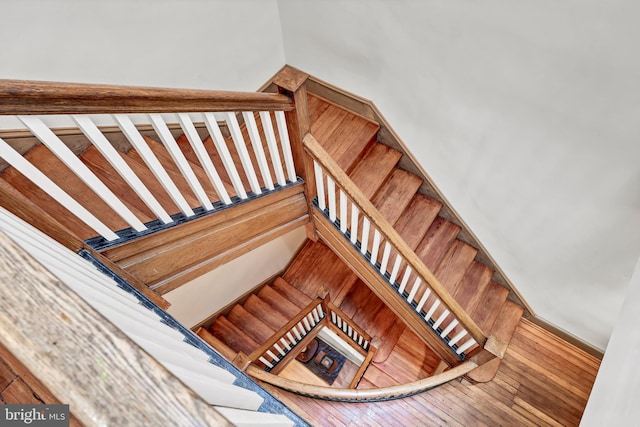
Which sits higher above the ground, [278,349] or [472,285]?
[472,285]

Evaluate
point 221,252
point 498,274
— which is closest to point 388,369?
point 498,274

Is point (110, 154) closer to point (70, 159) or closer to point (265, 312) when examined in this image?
point (70, 159)

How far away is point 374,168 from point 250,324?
6.78ft

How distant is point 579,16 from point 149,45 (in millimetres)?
2281

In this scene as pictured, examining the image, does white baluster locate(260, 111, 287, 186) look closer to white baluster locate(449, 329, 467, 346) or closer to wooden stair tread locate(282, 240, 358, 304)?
white baluster locate(449, 329, 467, 346)

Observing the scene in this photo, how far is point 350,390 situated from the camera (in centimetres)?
248

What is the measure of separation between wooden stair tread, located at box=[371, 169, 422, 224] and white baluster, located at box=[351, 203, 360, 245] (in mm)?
694

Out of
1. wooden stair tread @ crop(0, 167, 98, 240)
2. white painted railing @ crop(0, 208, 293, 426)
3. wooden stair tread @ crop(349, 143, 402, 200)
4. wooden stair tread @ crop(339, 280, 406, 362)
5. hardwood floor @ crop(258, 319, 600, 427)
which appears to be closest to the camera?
white painted railing @ crop(0, 208, 293, 426)

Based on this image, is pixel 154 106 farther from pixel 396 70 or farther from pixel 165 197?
pixel 396 70

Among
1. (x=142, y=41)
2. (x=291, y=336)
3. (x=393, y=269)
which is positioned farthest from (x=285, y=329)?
(x=142, y=41)

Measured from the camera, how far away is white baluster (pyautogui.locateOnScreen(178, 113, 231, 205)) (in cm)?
140

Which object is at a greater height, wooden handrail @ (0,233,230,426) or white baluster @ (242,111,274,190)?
white baluster @ (242,111,274,190)

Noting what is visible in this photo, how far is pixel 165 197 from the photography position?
77.0 inches

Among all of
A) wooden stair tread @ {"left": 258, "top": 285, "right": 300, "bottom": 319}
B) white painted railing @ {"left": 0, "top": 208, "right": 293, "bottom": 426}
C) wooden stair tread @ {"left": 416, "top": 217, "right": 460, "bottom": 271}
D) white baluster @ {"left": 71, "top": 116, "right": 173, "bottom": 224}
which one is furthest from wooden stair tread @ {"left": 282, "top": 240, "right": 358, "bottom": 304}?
white painted railing @ {"left": 0, "top": 208, "right": 293, "bottom": 426}
